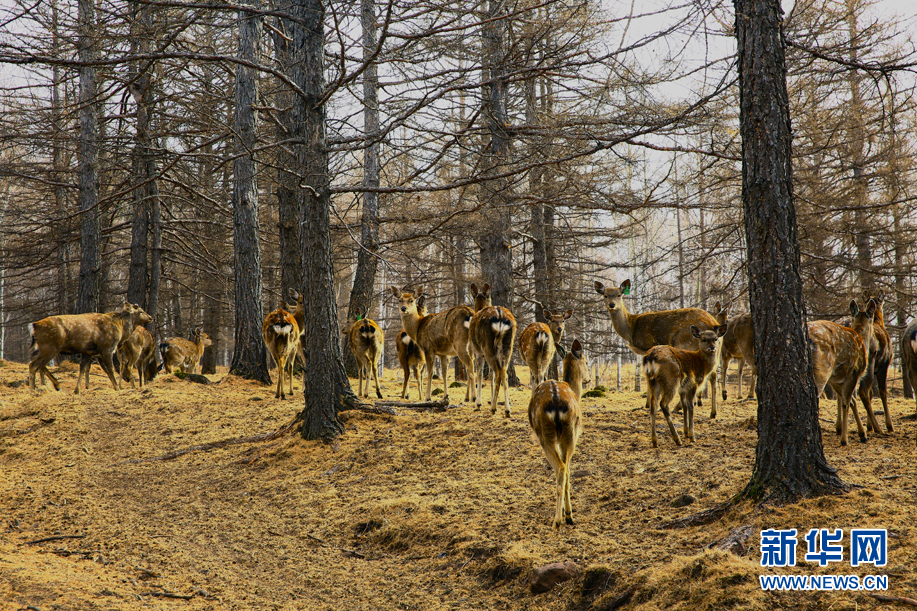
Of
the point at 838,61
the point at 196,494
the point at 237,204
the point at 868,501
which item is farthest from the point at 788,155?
the point at 237,204

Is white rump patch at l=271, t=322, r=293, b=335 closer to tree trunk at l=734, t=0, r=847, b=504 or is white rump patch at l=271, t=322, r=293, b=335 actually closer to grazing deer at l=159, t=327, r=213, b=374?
grazing deer at l=159, t=327, r=213, b=374

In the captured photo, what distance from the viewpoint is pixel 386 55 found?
9000 mm

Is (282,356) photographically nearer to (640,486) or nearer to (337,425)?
(337,425)

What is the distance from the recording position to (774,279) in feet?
18.0

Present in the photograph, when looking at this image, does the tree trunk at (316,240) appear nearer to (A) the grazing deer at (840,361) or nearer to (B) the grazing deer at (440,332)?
(B) the grazing deer at (440,332)

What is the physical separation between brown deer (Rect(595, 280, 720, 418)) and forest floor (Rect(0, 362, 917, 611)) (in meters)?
1.53

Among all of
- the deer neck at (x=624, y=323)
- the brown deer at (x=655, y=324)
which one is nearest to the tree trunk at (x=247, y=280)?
the brown deer at (x=655, y=324)

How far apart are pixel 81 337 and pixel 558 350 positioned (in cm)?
1206

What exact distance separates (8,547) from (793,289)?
26.1 ft

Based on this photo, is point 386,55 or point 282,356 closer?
point 386,55

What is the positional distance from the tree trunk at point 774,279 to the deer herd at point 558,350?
5.87ft

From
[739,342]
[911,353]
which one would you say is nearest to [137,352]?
[739,342]

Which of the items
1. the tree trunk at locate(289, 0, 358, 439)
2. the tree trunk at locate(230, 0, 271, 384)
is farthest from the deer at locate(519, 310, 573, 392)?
the tree trunk at locate(230, 0, 271, 384)

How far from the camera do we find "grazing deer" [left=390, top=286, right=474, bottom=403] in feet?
39.1
